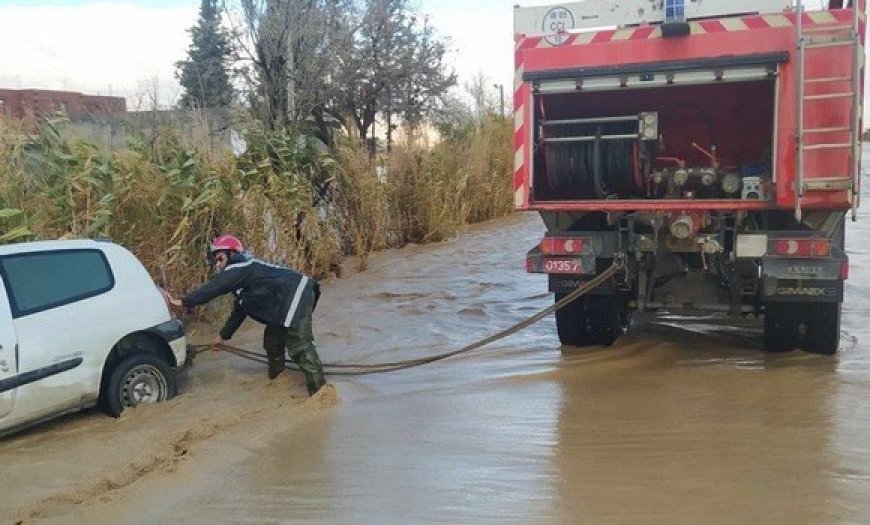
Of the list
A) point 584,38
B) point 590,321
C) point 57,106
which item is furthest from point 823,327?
point 57,106

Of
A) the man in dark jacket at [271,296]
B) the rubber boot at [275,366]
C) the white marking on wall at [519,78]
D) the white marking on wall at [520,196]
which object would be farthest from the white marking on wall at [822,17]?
the rubber boot at [275,366]

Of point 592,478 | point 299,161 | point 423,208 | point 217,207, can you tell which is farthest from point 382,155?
point 592,478

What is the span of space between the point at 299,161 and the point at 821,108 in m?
7.53

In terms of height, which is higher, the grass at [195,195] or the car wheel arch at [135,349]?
the grass at [195,195]

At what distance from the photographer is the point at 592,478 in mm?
4320

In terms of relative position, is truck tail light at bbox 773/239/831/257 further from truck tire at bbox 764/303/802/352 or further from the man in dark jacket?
the man in dark jacket

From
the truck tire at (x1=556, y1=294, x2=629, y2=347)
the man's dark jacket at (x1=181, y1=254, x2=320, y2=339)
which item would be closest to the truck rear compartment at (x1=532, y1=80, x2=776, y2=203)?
the truck tire at (x1=556, y1=294, x2=629, y2=347)

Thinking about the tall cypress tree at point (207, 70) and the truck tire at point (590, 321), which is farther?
the tall cypress tree at point (207, 70)

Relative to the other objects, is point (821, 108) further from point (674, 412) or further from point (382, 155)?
point (382, 155)

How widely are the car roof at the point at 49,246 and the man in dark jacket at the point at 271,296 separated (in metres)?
0.72

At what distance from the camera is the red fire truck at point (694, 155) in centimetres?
582

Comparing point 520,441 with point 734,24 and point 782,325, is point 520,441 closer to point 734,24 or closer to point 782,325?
point 782,325

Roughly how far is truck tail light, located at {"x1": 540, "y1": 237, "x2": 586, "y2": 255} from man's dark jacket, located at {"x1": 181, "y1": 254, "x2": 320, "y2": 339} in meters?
1.91

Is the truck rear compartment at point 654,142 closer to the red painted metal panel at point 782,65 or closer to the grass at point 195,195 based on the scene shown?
the red painted metal panel at point 782,65
